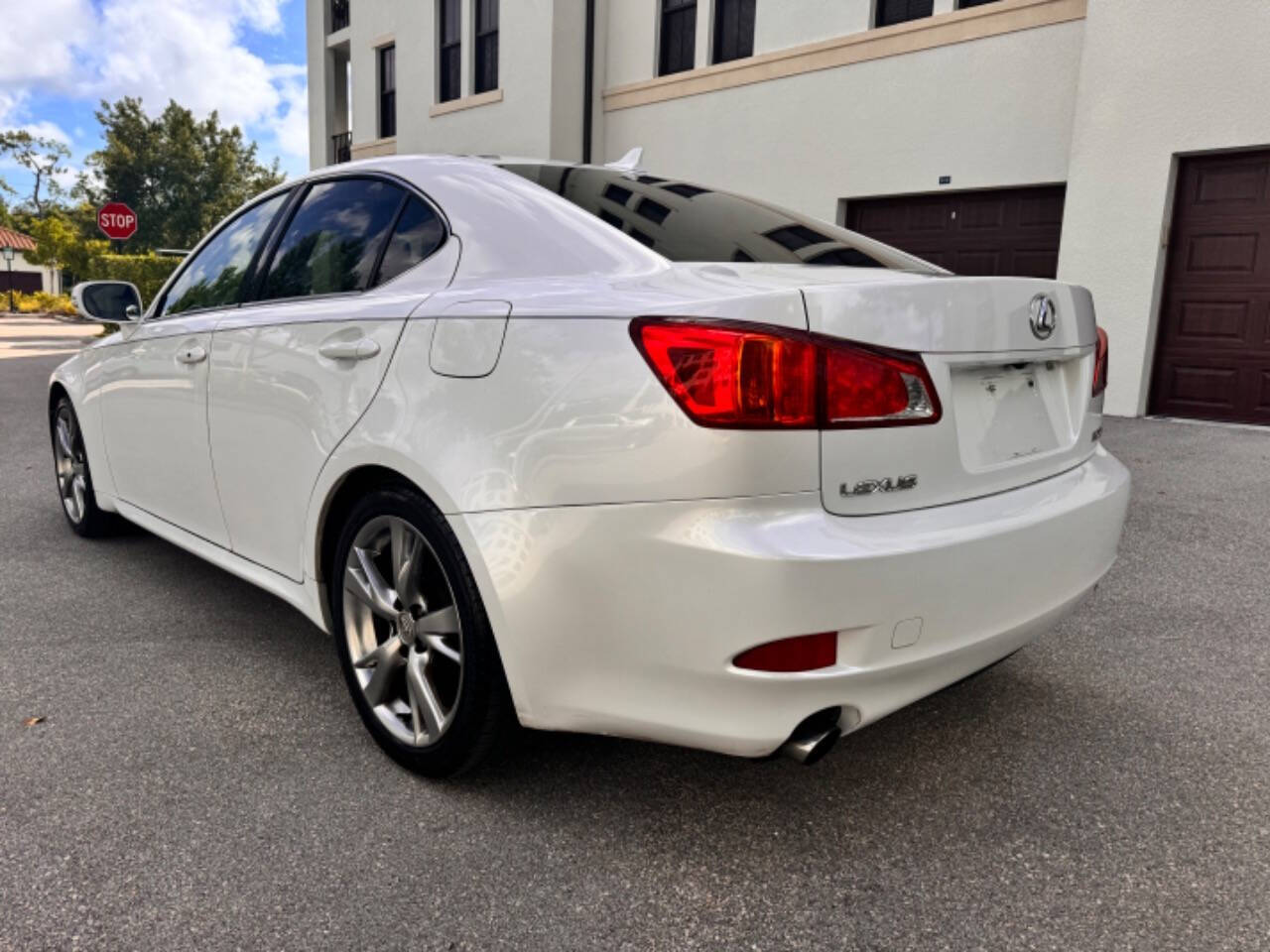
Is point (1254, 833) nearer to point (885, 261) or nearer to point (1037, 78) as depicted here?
point (885, 261)

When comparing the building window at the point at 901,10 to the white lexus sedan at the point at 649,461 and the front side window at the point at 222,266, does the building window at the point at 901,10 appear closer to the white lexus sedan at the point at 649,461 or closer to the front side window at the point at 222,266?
the white lexus sedan at the point at 649,461

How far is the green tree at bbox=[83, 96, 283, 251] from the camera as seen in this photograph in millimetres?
55094

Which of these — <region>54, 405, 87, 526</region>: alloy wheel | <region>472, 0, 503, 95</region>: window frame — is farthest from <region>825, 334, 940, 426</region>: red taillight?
<region>472, 0, 503, 95</region>: window frame

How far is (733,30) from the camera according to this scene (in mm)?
13266

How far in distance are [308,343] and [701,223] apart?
1.12 metres

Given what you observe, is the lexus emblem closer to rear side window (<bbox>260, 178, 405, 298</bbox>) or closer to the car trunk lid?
the car trunk lid

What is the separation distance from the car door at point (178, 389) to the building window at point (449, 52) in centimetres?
1487

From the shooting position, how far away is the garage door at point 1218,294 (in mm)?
8805

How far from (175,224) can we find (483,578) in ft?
202

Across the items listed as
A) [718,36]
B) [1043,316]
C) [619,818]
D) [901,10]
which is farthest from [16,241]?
[1043,316]

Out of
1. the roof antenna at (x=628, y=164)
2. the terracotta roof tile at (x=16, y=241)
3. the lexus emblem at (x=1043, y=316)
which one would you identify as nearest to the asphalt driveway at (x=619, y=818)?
the lexus emblem at (x=1043, y=316)

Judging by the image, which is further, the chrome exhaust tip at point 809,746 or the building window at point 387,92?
the building window at point 387,92

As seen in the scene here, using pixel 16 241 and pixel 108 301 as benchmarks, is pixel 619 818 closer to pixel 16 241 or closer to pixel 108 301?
pixel 108 301

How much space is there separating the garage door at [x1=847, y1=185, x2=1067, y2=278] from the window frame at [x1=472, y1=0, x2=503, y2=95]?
799 cm
